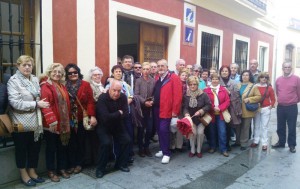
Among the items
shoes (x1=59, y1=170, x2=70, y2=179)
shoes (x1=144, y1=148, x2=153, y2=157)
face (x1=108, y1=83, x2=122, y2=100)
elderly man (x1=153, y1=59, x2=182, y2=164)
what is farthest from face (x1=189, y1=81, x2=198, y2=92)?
shoes (x1=59, y1=170, x2=70, y2=179)

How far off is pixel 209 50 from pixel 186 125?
4.55 m

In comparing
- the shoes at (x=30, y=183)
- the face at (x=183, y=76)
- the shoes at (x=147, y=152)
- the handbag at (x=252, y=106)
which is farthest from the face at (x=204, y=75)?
the shoes at (x=30, y=183)

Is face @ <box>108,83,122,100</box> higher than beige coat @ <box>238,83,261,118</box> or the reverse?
higher

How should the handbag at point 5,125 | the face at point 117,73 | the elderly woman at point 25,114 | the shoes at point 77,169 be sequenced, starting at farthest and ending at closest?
the face at point 117,73, the shoes at point 77,169, the elderly woman at point 25,114, the handbag at point 5,125

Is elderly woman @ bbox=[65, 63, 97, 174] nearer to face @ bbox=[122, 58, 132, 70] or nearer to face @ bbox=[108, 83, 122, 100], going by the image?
face @ bbox=[108, 83, 122, 100]

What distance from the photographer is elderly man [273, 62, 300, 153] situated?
17.5 feet

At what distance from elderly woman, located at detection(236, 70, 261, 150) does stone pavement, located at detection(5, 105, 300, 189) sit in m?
0.38

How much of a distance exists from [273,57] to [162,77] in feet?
33.9

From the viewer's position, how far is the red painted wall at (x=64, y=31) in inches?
168

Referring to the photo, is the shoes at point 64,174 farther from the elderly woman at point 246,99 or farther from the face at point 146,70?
the elderly woman at point 246,99

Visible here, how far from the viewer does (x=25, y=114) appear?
3.43m

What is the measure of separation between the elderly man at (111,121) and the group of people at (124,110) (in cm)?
1

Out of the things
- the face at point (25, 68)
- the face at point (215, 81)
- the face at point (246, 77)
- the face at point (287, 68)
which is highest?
the face at point (287, 68)

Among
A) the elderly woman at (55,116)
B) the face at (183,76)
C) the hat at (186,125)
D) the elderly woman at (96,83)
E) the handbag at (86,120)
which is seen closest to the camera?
the elderly woman at (55,116)
